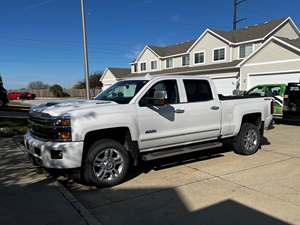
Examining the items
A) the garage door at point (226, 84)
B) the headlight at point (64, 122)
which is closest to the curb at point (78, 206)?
the headlight at point (64, 122)

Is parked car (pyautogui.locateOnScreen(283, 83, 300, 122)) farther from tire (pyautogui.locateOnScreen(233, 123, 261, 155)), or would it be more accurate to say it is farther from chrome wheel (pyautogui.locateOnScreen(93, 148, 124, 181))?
chrome wheel (pyautogui.locateOnScreen(93, 148, 124, 181))

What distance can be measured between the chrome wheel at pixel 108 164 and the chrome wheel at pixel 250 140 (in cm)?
367

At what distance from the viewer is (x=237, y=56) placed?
30.2 m

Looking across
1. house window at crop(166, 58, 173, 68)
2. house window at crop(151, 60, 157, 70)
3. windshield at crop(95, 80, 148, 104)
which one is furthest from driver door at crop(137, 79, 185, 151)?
house window at crop(151, 60, 157, 70)

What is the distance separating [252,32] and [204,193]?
28017mm

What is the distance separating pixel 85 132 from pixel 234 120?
3909 millimetres

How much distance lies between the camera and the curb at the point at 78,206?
4.34m

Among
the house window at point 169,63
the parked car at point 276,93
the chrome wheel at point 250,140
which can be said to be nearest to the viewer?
the chrome wheel at point 250,140

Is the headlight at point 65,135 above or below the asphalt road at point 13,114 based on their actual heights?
above

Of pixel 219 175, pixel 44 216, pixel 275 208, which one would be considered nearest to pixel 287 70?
pixel 219 175

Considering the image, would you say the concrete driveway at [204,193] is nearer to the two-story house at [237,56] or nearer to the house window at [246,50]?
the two-story house at [237,56]

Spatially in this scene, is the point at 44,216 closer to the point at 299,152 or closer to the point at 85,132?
the point at 85,132

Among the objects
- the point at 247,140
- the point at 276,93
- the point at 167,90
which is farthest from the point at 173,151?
the point at 276,93

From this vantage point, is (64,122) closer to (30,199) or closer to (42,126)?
(42,126)
